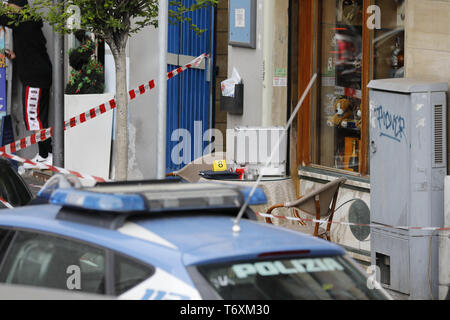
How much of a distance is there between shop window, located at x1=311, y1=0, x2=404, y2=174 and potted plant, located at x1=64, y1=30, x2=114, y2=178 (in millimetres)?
4404

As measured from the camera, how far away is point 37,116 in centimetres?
1572

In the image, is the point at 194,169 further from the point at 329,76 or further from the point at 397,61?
the point at 397,61

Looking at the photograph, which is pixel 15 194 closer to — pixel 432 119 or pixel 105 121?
pixel 432 119

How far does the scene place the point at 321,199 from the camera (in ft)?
28.7

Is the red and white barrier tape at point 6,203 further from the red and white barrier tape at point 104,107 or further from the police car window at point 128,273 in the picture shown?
the red and white barrier tape at point 104,107

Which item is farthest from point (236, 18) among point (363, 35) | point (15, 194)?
point (15, 194)

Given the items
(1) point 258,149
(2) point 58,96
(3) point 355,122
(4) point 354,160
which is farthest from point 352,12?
(2) point 58,96

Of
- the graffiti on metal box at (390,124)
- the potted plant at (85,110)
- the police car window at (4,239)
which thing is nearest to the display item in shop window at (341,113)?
the graffiti on metal box at (390,124)

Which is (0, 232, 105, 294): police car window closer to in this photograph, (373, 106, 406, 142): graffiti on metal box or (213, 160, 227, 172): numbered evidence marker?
(373, 106, 406, 142): graffiti on metal box

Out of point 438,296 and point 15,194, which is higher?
point 15,194

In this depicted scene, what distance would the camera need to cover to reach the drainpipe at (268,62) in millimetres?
11281

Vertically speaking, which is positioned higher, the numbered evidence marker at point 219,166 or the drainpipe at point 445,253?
the numbered evidence marker at point 219,166
